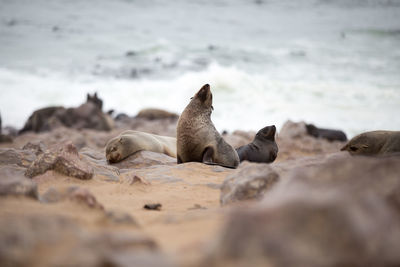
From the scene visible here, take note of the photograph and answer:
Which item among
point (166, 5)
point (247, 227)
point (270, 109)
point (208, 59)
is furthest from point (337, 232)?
point (166, 5)

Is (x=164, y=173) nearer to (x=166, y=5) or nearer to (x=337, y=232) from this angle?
(x=337, y=232)

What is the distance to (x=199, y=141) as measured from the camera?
5980 millimetres

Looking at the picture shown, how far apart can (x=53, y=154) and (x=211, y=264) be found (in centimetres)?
312

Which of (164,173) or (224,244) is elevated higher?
(224,244)

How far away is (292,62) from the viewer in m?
22.0

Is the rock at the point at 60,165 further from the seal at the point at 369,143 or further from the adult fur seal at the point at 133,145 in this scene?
the seal at the point at 369,143

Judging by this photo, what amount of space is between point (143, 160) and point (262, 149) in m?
1.92

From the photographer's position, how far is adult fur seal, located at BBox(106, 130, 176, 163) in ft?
20.8

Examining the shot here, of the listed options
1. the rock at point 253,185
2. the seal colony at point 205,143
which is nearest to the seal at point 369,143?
the seal colony at point 205,143

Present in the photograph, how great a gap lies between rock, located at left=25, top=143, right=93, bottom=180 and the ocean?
9.93m

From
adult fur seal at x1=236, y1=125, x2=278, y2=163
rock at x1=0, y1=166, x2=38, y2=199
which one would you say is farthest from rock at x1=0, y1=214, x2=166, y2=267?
adult fur seal at x1=236, y1=125, x2=278, y2=163

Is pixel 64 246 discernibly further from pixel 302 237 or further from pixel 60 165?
pixel 60 165

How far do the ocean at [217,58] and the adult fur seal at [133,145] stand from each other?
6.85 metres

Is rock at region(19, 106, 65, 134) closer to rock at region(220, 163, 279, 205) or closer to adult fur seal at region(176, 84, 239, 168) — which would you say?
adult fur seal at region(176, 84, 239, 168)
